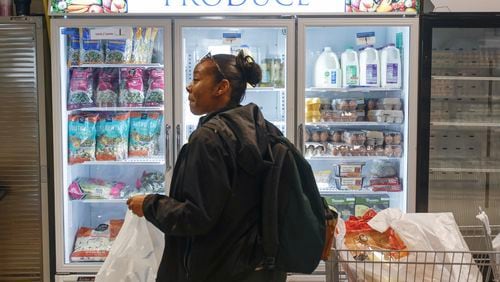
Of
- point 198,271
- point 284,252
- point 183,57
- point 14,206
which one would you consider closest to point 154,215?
point 198,271

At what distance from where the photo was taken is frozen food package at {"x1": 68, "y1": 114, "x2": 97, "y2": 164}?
341 cm

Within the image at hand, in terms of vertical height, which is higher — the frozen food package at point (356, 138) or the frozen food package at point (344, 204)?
the frozen food package at point (356, 138)

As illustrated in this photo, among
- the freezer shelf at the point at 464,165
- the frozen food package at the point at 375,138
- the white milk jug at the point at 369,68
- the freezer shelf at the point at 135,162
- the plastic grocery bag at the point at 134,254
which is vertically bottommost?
the plastic grocery bag at the point at 134,254

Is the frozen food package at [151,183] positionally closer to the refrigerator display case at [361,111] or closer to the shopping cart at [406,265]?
the refrigerator display case at [361,111]

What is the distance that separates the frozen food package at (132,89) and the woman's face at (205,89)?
1776 millimetres

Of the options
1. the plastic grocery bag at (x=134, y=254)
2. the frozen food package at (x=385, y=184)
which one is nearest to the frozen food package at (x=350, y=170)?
the frozen food package at (x=385, y=184)

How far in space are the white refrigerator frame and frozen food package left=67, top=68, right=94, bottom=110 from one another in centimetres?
64

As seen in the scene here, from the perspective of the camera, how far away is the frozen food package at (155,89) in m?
3.45

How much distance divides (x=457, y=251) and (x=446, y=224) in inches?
6.1

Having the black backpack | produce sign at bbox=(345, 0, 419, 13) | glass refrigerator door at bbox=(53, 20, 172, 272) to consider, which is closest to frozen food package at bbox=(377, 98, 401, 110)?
produce sign at bbox=(345, 0, 419, 13)

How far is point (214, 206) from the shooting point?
5.08 feet

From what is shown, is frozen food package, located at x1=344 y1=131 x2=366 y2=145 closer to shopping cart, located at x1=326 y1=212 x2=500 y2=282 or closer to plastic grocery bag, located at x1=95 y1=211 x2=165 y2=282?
shopping cart, located at x1=326 y1=212 x2=500 y2=282

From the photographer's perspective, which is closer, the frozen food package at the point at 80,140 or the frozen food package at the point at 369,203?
the frozen food package at the point at 80,140

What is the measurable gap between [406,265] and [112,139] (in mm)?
2285
